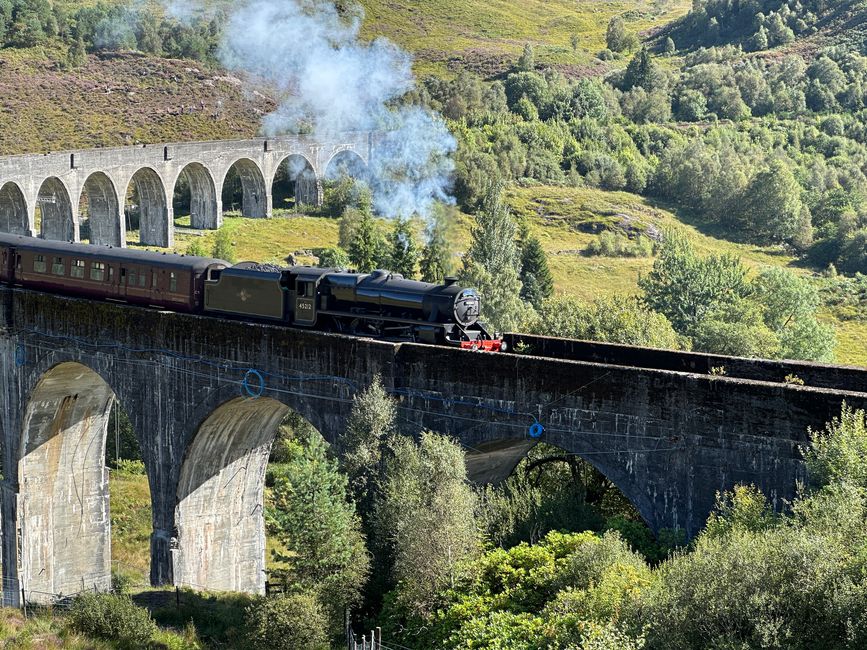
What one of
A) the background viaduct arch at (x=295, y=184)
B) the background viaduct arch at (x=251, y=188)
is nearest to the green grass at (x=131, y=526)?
the background viaduct arch at (x=251, y=188)

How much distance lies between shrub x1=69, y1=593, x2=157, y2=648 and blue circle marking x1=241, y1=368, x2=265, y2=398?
551 cm

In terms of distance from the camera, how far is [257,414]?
32.1 metres

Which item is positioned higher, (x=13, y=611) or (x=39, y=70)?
(x=39, y=70)

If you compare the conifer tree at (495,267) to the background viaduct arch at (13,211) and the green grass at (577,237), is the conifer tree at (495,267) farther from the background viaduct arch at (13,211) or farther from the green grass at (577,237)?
the background viaduct arch at (13,211)

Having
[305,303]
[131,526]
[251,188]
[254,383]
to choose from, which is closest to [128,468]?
[131,526]

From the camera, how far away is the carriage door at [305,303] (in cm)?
2890

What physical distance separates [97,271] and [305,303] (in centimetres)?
819

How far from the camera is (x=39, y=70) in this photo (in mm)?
114750

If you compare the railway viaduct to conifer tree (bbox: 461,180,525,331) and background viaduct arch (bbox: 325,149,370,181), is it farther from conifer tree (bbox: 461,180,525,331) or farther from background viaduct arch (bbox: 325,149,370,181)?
conifer tree (bbox: 461,180,525,331)

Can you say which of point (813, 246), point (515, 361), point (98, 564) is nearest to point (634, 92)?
point (813, 246)

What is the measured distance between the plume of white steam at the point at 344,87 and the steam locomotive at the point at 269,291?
41.8m

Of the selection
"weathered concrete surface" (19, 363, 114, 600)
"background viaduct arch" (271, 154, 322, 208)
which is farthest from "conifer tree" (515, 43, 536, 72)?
"weathered concrete surface" (19, 363, 114, 600)

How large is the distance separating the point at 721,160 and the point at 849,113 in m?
22.3

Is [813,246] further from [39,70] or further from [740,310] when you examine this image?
[39,70]
